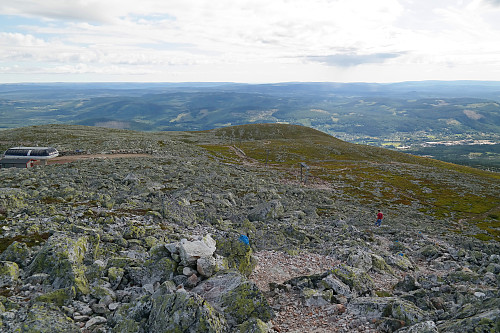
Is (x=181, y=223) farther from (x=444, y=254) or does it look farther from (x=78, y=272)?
(x=444, y=254)

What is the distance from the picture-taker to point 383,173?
12194 centimetres

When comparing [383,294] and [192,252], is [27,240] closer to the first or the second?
[192,252]

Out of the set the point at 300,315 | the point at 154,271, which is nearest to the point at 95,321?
the point at 154,271

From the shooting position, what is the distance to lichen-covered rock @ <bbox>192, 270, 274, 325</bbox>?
15406mm

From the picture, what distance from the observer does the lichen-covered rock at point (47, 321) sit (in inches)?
512

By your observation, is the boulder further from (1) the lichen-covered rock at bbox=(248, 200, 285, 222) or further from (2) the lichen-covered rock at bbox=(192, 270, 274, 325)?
(1) the lichen-covered rock at bbox=(248, 200, 285, 222)

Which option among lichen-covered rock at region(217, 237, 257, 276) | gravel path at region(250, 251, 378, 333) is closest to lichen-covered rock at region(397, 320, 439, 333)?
gravel path at region(250, 251, 378, 333)

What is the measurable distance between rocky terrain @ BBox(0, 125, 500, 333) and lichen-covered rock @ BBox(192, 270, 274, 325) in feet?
0.23

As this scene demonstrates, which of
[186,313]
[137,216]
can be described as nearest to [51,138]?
[137,216]

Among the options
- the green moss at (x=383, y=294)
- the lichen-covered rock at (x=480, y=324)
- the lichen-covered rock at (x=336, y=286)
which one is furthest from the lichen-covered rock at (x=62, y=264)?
the green moss at (x=383, y=294)

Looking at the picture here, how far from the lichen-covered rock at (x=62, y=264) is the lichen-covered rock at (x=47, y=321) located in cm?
187

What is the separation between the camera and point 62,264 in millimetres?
17547

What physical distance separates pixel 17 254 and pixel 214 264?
13.1 meters

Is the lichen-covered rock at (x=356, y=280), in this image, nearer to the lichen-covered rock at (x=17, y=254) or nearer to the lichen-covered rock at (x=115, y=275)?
the lichen-covered rock at (x=115, y=275)
